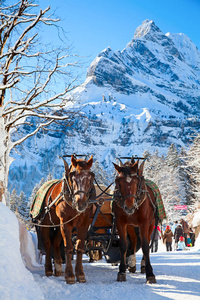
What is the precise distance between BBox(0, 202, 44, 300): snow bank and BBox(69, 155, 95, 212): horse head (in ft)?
4.61

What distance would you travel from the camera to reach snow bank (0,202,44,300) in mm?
4148

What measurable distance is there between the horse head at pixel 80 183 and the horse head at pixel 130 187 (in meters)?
0.63

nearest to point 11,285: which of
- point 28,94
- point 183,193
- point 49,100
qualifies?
point 49,100

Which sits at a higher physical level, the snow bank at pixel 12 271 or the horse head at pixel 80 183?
the horse head at pixel 80 183

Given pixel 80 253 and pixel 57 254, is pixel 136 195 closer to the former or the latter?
pixel 80 253

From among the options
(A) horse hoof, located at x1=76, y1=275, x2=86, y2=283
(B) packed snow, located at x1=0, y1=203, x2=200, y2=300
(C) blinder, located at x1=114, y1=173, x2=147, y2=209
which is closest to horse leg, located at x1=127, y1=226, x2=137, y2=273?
(B) packed snow, located at x1=0, y1=203, x2=200, y2=300

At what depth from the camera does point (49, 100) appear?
1152 centimetres

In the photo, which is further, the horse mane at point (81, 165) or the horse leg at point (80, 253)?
the horse mane at point (81, 165)

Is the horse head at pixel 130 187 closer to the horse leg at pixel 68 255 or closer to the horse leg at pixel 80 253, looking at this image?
the horse leg at pixel 80 253

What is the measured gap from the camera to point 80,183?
22.6 ft

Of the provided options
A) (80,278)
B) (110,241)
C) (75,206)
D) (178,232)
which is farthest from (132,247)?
(178,232)

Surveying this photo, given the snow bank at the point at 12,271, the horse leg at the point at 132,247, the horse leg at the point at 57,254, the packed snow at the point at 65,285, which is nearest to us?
the snow bank at the point at 12,271

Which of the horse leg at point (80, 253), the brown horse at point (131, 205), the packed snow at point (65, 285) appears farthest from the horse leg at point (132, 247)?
the horse leg at point (80, 253)

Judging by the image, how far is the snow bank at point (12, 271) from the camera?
4.15 metres
